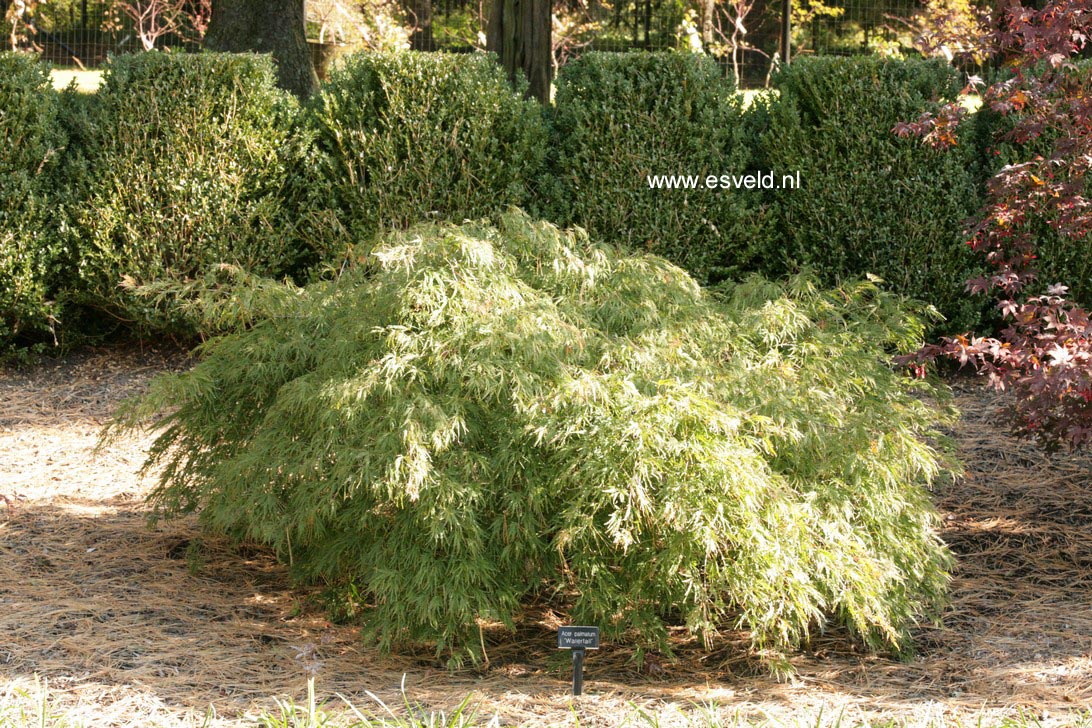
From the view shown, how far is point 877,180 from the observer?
6.75 metres

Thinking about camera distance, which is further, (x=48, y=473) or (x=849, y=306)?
(x=48, y=473)

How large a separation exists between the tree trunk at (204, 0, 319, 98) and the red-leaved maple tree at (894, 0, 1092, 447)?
561 cm

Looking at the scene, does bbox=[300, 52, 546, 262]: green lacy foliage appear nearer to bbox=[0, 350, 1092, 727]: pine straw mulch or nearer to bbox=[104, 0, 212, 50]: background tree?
bbox=[0, 350, 1092, 727]: pine straw mulch

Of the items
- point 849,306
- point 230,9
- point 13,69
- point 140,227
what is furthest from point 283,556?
point 230,9

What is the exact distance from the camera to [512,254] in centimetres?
391

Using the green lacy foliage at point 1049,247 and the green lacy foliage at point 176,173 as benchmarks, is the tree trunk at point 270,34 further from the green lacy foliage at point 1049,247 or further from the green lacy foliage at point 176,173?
the green lacy foliage at point 1049,247

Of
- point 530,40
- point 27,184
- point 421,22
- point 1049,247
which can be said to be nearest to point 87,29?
point 421,22

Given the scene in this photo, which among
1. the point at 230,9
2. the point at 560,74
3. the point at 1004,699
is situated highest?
the point at 230,9

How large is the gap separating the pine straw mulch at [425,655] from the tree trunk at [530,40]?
4.32m

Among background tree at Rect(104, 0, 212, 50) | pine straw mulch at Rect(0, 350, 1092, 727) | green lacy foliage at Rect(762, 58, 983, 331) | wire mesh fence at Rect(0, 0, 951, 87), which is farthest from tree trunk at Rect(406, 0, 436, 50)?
pine straw mulch at Rect(0, 350, 1092, 727)

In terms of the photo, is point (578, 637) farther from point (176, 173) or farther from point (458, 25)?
point (458, 25)

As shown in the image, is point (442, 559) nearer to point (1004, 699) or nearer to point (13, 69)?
point (1004, 699)

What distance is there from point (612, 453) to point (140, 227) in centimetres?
439

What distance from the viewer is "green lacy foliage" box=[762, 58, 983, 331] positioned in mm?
6699
